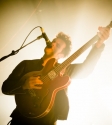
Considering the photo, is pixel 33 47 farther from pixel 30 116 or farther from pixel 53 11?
pixel 30 116

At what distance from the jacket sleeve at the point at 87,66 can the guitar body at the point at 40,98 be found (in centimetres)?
33

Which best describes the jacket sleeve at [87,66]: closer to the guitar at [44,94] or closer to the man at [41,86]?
the man at [41,86]

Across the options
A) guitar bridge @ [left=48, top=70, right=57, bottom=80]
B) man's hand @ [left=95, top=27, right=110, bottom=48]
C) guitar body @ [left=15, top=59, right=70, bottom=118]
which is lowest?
guitar body @ [left=15, top=59, right=70, bottom=118]

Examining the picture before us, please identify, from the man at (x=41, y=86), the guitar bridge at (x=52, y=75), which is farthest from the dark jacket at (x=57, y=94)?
the guitar bridge at (x=52, y=75)

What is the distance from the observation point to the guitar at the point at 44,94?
4.98ft

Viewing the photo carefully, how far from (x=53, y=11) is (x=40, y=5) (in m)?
0.28

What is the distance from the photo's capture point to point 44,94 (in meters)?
1.58

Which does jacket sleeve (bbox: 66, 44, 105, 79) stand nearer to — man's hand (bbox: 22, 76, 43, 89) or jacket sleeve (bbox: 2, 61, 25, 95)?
man's hand (bbox: 22, 76, 43, 89)

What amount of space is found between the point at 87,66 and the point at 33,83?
702 millimetres

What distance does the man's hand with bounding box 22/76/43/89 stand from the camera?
1.54 meters

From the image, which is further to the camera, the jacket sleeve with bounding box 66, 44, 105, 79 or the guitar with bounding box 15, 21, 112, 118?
the jacket sleeve with bounding box 66, 44, 105, 79

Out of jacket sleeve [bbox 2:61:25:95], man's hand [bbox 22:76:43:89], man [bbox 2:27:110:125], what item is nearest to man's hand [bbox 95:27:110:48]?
man [bbox 2:27:110:125]

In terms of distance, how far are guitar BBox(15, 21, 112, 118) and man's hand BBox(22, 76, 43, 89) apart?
0.05 m

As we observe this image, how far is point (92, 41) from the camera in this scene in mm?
1671
